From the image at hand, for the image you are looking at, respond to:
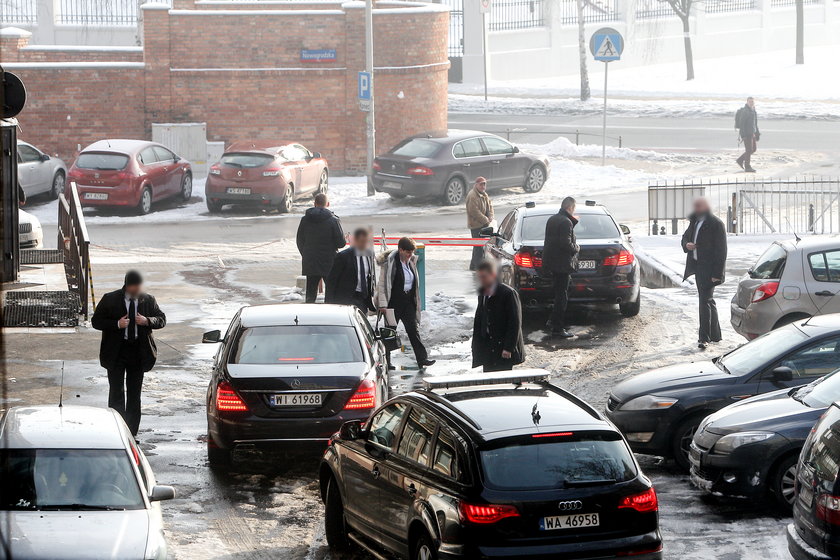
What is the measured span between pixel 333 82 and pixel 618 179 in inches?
298

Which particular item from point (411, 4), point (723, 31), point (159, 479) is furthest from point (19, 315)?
point (723, 31)

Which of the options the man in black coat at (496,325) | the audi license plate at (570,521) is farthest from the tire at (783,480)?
the audi license plate at (570,521)

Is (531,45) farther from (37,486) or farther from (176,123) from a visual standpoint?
(37,486)

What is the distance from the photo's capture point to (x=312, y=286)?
17.0m

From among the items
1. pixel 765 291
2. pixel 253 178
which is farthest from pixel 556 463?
pixel 253 178

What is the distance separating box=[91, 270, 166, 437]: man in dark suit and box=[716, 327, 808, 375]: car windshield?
497cm

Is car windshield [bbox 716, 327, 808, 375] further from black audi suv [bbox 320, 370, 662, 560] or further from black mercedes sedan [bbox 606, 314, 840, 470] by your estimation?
black audi suv [bbox 320, 370, 662, 560]

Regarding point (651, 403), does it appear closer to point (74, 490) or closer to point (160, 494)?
point (160, 494)

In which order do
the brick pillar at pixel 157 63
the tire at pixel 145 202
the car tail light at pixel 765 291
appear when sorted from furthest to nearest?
the brick pillar at pixel 157 63
the tire at pixel 145 202
the car tail light at pixel 765 291

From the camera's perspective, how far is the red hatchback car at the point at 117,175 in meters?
27.5

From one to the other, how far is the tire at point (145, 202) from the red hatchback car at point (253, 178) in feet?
4.04

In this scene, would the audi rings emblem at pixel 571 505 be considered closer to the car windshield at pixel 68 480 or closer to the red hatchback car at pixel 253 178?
the car windshield at pixel 68 480

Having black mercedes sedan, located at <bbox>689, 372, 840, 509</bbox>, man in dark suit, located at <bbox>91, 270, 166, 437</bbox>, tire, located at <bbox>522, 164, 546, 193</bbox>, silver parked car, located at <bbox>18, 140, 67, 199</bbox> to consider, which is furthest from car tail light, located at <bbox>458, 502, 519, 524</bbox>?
tire, located at <bbox>522, 164, 546, 193</bbox>

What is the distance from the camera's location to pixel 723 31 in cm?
6322
